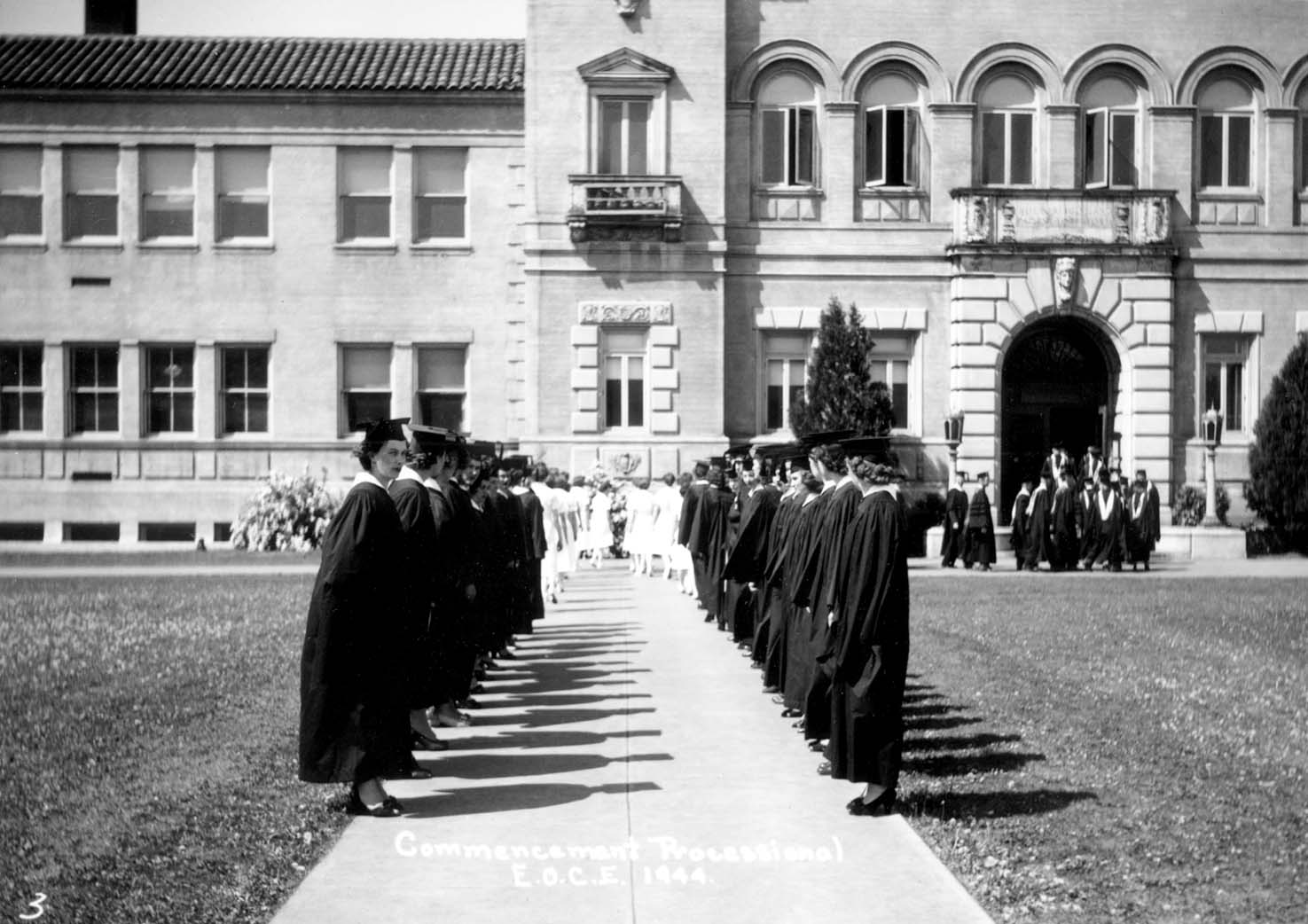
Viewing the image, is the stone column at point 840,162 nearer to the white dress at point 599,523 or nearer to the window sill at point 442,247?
the window sill at point 442,247

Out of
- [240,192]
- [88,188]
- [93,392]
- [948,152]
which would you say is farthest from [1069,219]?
[93,392]

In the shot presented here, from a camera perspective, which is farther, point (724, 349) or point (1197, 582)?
point (724, 349)

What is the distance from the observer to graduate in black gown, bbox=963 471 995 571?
31938 millimetres

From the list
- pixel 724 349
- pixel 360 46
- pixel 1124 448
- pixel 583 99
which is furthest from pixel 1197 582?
pixel 360 46

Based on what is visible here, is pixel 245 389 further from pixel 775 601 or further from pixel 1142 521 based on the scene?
pixel 775 601

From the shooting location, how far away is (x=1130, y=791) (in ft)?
34.2

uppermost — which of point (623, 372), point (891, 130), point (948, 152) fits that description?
point (891, 130)

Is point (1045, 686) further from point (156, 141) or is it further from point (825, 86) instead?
point (156, 141)

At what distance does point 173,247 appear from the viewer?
3784 centimetres

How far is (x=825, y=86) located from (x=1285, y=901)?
30.0 metres

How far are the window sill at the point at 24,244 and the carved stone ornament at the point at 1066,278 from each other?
22.4 metres

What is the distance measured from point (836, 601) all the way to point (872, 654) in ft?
1.30

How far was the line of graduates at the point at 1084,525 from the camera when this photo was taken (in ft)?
105

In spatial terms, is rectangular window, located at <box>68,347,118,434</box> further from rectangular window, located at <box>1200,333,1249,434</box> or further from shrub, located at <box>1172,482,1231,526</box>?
rectangular window, located at <box>1200,333,1249,434</box>
